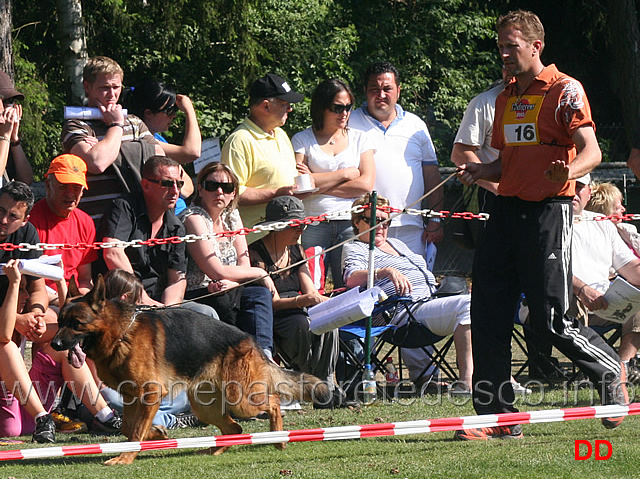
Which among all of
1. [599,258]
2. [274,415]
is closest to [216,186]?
[274,415]

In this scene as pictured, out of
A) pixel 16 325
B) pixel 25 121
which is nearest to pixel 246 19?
pixel 25 121

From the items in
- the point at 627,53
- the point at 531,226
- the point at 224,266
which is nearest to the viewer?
the point at 531,226

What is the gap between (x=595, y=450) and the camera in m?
4.98

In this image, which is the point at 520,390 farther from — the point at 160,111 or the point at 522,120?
the point at 160,111

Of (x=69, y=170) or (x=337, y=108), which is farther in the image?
(x=337, y=108)

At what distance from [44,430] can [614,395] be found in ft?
11.4

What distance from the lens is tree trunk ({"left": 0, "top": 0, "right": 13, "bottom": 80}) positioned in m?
11.1

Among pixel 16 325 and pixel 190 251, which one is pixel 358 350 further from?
pixel 16 325

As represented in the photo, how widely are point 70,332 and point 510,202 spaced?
102 inches

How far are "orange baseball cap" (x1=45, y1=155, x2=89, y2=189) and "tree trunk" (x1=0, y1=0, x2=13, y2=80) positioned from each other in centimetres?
527

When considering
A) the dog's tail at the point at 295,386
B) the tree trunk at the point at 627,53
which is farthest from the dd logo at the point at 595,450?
the tree trunk at the point at 627,53

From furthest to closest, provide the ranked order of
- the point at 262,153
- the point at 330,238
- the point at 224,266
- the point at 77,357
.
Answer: the point at 330,238, the point at 262,153, the point at 224,266, the point at 77,357

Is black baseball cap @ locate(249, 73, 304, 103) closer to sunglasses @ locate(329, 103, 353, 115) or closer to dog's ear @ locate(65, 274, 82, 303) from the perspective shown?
sunglasses @ locate(329, 103, 353, 115)

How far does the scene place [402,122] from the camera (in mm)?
8820
